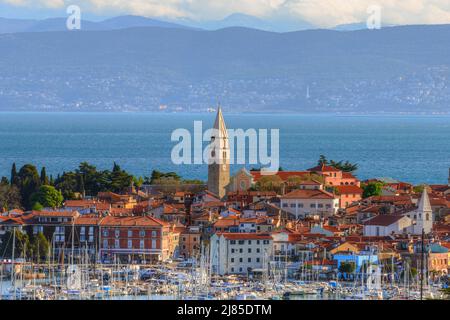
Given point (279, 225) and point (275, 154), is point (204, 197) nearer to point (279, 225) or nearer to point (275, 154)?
point (279, 225)

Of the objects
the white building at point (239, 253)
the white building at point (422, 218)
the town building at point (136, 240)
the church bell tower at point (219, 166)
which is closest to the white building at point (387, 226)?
the white building at point (422, 218)

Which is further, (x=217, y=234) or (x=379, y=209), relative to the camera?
(x=379, y=209)

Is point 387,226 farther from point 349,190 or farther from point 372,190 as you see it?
point 372,190

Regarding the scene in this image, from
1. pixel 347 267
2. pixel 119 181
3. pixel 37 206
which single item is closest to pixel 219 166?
pixel 119 181

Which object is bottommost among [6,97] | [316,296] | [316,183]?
[316,296]

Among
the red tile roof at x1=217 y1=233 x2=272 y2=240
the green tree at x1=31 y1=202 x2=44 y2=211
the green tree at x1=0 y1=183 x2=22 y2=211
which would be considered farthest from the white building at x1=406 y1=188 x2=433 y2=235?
the green tree at x1=0 y1=183 x2=22 y2=211

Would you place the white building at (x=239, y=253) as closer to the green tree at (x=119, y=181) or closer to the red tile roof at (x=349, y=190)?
the red tile roof at (x=349, y=190)

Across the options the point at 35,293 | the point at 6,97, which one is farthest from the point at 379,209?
the point at 6,97
